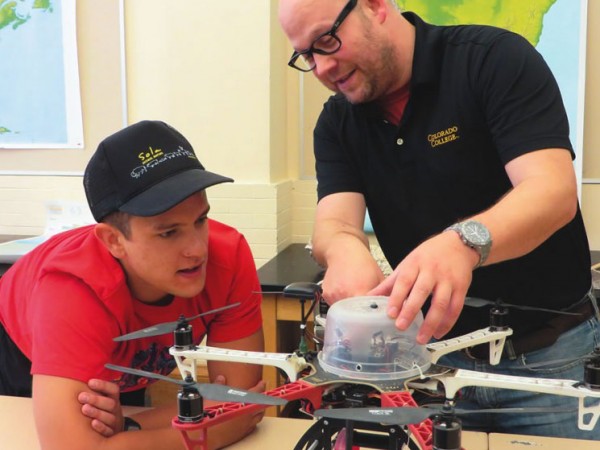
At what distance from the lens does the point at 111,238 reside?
1.28m

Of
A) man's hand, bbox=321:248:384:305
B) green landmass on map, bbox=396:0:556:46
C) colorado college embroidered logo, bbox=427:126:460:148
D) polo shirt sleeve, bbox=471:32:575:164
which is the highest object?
green landmass on map, bbox=396:0:556:46

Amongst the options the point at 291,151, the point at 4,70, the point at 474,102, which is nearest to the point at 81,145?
the point at 4,70

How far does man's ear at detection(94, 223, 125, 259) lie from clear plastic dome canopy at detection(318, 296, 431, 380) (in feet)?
1.89

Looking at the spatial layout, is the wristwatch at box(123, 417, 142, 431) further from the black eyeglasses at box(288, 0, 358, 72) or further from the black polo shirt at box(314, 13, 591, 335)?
the black eyeglasses at box(288, 0, 358, 72)

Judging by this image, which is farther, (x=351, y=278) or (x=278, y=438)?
(x=278, y=438)

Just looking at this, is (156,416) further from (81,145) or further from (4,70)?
(4,70)

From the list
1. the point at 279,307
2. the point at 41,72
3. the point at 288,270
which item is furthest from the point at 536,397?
the point at 41,72

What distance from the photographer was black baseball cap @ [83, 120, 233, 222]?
3.91 ft

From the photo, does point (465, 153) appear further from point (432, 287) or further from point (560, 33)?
point (560, 33)

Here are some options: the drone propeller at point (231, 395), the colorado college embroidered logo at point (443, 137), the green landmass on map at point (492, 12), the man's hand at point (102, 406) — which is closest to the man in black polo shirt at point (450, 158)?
the colorado college embroidered logo at point (443, 137)

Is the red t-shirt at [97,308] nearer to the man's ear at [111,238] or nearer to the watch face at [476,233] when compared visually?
the man's ear at [111,238]

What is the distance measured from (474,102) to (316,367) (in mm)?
688

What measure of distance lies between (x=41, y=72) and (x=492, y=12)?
2.07 m

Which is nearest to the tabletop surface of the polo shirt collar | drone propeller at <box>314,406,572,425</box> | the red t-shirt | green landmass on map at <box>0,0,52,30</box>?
the red t-shirt
